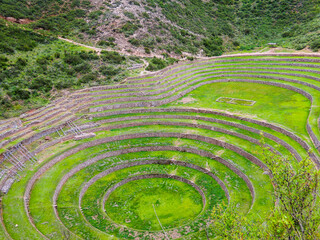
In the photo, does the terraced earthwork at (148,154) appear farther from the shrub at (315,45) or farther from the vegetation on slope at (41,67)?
the shrub at (315,45)

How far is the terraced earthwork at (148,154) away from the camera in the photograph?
20797 mm

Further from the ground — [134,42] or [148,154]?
[134,42]

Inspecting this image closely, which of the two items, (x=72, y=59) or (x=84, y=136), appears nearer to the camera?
(x=84, y=136)

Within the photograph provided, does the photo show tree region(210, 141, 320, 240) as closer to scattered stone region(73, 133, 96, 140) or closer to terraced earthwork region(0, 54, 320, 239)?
terraced earthwork region(0, 54, 320, 239)

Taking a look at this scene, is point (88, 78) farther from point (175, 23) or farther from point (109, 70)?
point (175, 23)

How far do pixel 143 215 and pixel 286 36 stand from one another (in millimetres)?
60332

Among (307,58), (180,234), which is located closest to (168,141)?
(180,234)

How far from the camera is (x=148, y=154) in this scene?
97.1 feet

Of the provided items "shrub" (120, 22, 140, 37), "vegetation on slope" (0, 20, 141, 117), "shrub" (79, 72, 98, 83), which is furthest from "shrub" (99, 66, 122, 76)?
"shrub" (120, 22, 140, 37)

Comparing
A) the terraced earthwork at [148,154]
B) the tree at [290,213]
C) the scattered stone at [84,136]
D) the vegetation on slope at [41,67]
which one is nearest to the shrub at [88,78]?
the vegetation on slope at [41,67]

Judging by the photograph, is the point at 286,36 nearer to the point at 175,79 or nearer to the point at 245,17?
the point at 245,17

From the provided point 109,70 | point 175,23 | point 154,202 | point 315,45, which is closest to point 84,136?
point 154,202

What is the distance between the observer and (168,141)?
102 ft

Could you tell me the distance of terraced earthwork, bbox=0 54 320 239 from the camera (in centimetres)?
2080
